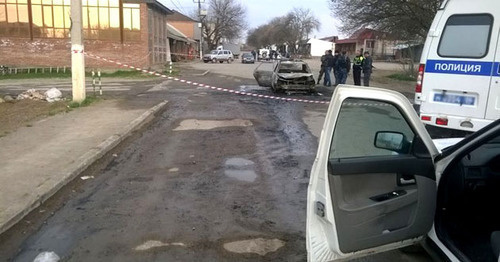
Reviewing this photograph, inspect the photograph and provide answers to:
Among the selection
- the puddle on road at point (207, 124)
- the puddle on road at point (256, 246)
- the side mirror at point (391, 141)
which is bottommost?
the puddle on road at point (256, 246)

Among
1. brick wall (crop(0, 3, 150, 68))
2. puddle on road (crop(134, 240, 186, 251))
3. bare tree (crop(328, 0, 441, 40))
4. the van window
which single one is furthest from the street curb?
brick wall (crop(0, 3, 150, 68))

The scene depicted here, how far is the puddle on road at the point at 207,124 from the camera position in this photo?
1063 centimetres

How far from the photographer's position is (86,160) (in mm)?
7066

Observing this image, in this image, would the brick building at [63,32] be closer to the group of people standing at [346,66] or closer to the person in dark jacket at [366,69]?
the group of people standing at [346,66]

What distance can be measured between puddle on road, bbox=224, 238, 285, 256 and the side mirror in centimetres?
162

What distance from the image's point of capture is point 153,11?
36.2 m

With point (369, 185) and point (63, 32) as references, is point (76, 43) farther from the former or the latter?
point (63, 32)

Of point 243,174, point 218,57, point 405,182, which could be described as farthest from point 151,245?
point 218,57

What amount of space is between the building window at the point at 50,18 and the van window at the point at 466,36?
29.6 metres

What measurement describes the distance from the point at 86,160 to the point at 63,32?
94.6 feet

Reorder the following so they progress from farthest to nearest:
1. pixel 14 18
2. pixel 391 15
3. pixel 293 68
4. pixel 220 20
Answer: pixel 220 20 < pixel 14 18 < pixel 391 15 < pixel 293 68

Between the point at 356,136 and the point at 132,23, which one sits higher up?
the point at 132,23

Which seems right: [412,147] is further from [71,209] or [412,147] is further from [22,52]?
[22,52]

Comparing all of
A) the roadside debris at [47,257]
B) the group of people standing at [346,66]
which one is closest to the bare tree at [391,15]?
the group of people standing at [346,66]
